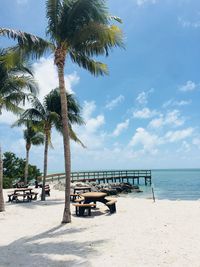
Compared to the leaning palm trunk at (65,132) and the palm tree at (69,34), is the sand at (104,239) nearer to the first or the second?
the leaning palm trunk at (65,132)

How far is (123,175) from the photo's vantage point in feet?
205

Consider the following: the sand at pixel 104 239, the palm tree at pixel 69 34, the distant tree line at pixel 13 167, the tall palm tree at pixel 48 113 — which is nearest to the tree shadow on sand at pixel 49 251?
the sand at pixel 104 239

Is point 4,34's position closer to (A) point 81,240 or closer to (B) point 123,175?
(A) point 81,240

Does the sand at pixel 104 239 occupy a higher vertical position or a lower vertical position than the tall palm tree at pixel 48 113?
lower

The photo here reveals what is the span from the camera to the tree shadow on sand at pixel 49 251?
281 inches

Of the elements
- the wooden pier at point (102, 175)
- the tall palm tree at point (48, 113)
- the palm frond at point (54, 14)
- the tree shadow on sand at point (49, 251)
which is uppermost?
the palm frond at point (54, 14)

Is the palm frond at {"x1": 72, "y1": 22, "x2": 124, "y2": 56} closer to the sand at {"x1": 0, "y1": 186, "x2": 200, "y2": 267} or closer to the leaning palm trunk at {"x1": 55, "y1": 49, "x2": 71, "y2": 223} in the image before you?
the leaning palm trunk at {"x1": 55, "y1": 49, "x2": 71, "y2": 223}

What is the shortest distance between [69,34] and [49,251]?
26.1 feet

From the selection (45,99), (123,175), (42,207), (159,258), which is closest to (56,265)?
(159,258)

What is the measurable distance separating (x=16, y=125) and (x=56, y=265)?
69.5 ft

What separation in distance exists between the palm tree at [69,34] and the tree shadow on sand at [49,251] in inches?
102

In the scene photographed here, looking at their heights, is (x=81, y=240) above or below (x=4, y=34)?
below

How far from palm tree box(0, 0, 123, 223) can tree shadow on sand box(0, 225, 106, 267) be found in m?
2.59

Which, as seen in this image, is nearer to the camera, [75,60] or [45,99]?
[75,60]
